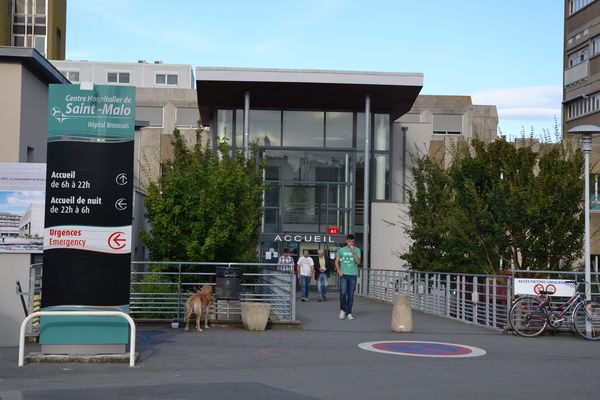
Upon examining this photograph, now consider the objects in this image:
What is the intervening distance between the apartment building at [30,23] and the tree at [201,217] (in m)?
49.5

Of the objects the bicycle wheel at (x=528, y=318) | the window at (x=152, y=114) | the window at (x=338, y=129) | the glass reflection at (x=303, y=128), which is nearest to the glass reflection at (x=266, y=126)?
the glass reflection at (x=303, y=128)

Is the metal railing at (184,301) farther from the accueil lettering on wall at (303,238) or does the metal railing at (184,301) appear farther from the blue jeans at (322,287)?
the accueil lettering on wall at (303,238)

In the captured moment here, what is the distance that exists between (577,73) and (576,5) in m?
5.17

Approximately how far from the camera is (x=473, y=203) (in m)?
24.3

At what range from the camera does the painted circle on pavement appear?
47.2ft

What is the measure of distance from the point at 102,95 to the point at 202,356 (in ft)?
13.1

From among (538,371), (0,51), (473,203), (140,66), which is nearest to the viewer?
(538,371)

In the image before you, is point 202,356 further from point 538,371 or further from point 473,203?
point 473,203

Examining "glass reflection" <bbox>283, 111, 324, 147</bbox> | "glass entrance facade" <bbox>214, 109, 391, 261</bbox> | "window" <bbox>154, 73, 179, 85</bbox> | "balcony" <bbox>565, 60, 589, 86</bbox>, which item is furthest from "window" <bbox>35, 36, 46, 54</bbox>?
"balcony" <bbox>565, 60, 589, 86</bbox>

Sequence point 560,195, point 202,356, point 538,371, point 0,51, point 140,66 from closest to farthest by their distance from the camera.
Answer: point 538,371 < point 202,356 < point 560,195 < point 0,51 < point 140,66

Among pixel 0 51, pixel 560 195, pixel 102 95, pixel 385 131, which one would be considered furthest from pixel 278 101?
pixel 102 95

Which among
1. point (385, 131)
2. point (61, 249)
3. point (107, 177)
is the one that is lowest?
point (61, 249)

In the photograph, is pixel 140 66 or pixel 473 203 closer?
pixel 473 203

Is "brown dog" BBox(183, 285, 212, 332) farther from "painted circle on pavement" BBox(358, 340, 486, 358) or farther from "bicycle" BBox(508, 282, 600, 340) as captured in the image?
"bicycle" BBox(508, 282, 600, 340)
